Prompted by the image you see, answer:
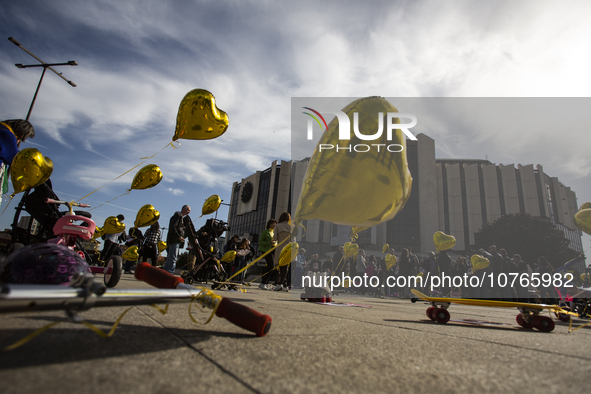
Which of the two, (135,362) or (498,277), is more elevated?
(498,277)

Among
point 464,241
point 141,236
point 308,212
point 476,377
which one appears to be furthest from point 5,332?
point 464,241

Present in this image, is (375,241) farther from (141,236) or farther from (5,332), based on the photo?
(5,332)

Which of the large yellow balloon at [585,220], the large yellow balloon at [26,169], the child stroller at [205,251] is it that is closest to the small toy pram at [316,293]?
the child stroller at [205,251]

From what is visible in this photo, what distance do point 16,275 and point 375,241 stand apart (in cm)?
3282

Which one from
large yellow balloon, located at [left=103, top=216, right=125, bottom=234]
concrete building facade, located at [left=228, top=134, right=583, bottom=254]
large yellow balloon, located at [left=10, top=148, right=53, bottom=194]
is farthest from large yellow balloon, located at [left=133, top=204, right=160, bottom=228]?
concrete building facade, located at [left=228, top=134, right=583, bottom=254]

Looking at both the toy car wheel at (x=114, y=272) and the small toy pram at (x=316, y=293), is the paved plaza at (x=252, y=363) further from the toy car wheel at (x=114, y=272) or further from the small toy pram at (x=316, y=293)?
the small toy pram at (x=316, y=293)

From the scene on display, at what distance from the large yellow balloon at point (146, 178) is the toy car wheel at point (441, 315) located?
4251 millimetres

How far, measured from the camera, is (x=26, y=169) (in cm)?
343

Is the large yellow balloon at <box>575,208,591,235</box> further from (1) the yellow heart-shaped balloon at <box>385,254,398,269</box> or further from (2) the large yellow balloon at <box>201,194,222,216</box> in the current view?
(2) the large yellow balloon at <box>201,194,222,216</box>

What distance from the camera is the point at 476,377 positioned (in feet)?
3.23

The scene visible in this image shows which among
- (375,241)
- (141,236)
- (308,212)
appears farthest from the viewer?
(375,241)

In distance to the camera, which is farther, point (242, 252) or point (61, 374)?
point (242, 252)

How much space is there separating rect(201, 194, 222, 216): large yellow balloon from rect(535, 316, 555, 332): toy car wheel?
5.56m

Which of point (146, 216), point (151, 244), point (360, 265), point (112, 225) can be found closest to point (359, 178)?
point (146, 216)
